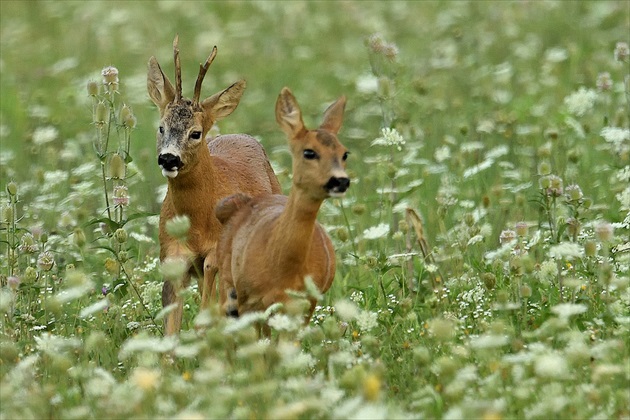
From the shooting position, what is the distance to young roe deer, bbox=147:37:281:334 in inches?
304

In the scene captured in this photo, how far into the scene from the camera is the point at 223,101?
26.8ft

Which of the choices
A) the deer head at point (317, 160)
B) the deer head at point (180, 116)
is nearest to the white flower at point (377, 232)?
the deer head at point (180, 116)

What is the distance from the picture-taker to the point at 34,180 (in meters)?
10.9

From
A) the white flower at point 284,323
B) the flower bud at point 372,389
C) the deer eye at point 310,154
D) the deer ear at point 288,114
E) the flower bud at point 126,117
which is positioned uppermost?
the flower bud at point 126,117

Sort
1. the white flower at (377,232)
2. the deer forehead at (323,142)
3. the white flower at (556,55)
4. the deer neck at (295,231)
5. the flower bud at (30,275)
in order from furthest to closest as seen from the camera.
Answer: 1. the white flower at (556,55)
2. the white flower at (377,232)
3. the flower bud at (30,275)
4. the deer neck at (295,231)
5. the deer forehead at (323,142)

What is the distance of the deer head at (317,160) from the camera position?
20.8 ft

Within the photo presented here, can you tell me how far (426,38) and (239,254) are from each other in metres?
9.69

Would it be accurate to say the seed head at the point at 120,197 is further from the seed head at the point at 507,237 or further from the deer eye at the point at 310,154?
the seed head at the point at 507,237

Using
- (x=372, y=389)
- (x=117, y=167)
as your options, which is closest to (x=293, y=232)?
(x=372, y=389)

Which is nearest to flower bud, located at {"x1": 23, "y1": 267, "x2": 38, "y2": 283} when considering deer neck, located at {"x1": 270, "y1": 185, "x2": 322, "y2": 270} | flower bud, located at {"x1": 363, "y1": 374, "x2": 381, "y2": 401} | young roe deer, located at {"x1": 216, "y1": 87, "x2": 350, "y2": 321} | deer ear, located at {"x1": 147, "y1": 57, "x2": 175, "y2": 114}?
young roe deer, located at {"x1": 216, "y1": 87, "x2": 350, "y2": 321}

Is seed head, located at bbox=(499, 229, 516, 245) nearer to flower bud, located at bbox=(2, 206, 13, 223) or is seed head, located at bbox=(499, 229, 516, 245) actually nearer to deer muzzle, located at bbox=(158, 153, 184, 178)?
deer muzzle, located at bbox=(158, 153, 184, 178)

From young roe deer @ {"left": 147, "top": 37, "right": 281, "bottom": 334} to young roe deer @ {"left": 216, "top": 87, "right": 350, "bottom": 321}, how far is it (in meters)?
0.61

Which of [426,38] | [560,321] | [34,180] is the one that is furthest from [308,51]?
[560,321]

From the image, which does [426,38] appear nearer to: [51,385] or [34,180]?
[34,180]
